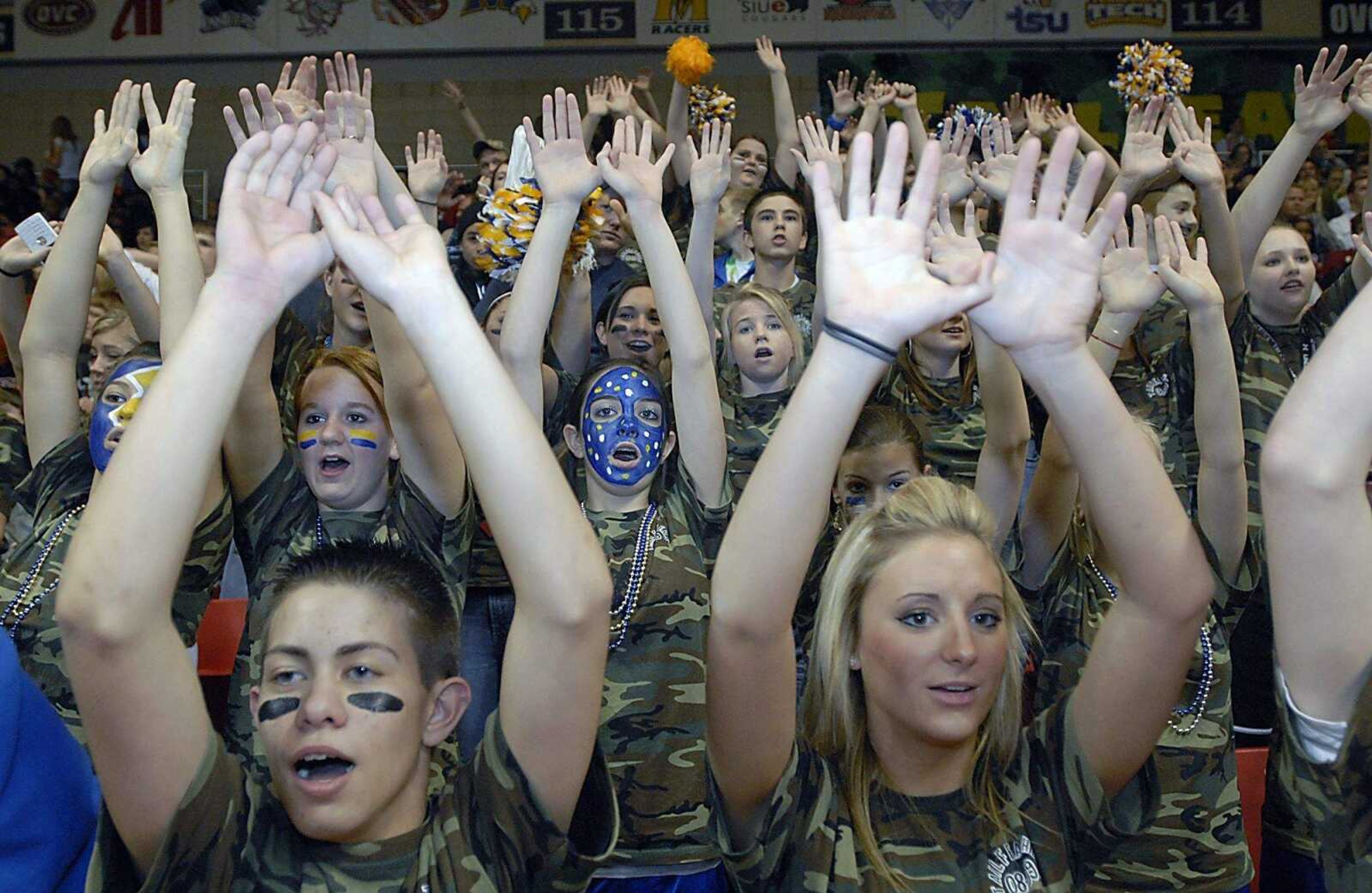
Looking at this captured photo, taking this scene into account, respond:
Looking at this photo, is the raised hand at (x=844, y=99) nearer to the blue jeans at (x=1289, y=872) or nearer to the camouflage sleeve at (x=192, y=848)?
the blue jeans at (x=1289, y=872)

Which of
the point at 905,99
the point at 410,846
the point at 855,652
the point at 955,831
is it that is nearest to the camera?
the point at 410,846

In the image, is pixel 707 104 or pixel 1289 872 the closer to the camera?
pixel 1289 872

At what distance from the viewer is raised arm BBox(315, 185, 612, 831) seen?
1.74 meters

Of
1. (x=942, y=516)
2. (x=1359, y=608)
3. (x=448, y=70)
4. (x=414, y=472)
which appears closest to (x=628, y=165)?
(x=414, y=472)

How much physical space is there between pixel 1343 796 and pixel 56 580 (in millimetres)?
2432

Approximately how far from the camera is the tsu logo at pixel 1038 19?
1188 centimetres

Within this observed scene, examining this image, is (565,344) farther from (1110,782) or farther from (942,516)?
(1110,782)

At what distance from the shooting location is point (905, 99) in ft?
20.5

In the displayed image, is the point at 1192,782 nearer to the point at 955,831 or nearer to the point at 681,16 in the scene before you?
the point at 955,831

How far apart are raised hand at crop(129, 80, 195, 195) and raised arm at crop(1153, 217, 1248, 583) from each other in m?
2.03

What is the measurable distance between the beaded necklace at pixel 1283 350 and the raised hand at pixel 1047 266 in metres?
2.59

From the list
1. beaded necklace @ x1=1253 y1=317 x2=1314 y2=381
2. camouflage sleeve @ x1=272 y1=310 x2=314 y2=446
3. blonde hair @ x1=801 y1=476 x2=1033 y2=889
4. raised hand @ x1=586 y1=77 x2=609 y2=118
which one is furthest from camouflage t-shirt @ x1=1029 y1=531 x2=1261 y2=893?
raised hand @ x1=586 y1=77 x2=609 y2=118

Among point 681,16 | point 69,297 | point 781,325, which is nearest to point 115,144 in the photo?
point 69,297

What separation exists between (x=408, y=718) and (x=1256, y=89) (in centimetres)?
1209
